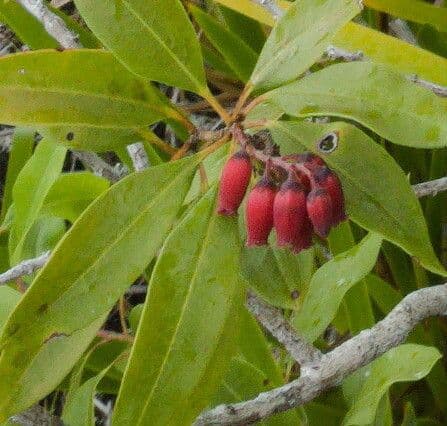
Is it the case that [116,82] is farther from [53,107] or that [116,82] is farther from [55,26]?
[55,26]

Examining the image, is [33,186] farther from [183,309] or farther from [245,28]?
[245,28]

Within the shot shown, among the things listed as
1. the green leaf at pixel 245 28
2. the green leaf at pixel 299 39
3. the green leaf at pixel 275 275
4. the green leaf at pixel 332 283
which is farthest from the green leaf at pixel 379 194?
the green leaf at pixel 245 28

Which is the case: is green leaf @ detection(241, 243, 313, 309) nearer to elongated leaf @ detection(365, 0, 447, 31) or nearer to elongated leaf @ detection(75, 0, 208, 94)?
elongated leaf @ detection(75, 0, 208, 94)


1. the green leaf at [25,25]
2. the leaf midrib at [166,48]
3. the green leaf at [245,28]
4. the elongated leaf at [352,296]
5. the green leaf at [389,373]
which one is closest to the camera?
the leaf midrib at [166,48]

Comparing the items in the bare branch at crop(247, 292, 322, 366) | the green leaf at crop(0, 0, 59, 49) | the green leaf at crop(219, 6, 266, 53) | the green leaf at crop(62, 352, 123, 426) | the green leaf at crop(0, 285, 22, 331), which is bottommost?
the green leaf at crop(62, 352, 123, 426)

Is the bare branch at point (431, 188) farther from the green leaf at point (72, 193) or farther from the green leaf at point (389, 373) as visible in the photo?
the green leaf at point (72, 193)

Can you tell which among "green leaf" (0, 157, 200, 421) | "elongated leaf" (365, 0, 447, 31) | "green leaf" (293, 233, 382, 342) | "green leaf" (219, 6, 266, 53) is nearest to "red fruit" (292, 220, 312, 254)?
"green leaf" (0, 157, 200, 421)
